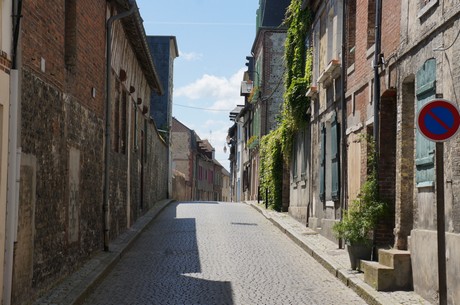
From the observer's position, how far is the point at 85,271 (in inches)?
447

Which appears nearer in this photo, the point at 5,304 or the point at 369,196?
the point at 5,304

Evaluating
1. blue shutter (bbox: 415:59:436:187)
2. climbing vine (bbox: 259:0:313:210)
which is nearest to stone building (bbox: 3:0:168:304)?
climbing vine (bbox: 259:0:313:210)

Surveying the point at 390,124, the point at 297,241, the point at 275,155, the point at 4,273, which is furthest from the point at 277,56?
the point at 4,273

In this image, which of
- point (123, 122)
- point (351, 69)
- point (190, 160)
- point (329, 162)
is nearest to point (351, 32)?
point (351, 69)

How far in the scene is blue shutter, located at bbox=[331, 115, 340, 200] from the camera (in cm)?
1516

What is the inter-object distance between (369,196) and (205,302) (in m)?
3.70

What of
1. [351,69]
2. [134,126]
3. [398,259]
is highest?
[351,69]

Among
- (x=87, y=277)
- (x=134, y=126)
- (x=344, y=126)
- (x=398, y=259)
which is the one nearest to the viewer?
(x=398, y=259)

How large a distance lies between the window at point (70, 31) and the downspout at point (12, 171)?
3408 mm

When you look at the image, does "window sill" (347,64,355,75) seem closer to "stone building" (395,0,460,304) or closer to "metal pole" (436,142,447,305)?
"stone building" (395,0,460,304)

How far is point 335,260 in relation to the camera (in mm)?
12922

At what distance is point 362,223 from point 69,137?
4844 millimetres

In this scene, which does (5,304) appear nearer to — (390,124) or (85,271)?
(85,271)

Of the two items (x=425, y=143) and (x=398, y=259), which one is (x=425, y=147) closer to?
(x=425, y=143)
